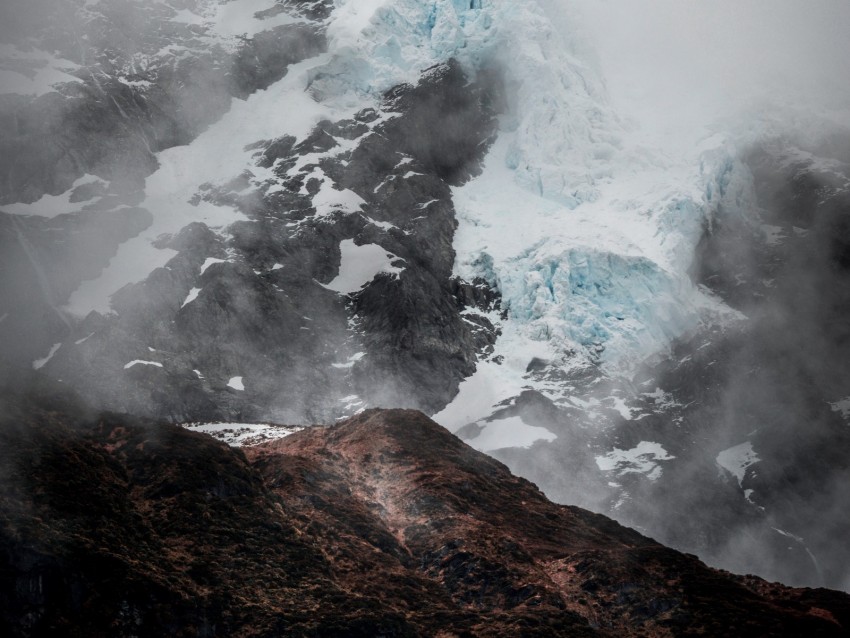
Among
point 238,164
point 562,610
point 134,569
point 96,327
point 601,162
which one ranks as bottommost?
point 96,327

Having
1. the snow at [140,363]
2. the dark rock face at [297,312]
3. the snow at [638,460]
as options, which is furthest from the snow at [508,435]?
Result: the snow at [140,363]

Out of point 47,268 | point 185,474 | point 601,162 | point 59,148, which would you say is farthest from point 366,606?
point 601,162

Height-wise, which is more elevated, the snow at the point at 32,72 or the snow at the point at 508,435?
the snow at the point at 32,72

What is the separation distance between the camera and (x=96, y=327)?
437 ft

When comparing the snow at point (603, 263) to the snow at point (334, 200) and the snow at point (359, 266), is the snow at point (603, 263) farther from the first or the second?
the snow at point (334, 200)

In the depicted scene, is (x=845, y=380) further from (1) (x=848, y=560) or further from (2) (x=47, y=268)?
(2) (x=47, y=268)

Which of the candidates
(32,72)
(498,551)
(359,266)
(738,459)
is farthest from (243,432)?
→ (32,72)

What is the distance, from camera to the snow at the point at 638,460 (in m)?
156

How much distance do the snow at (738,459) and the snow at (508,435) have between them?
3808 centimetres

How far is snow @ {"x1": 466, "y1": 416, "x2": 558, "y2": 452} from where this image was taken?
151m

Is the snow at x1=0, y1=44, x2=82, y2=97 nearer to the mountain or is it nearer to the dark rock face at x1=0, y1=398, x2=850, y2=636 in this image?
the mountain

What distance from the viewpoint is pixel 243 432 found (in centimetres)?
8906

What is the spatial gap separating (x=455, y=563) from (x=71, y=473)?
2465 centimetres

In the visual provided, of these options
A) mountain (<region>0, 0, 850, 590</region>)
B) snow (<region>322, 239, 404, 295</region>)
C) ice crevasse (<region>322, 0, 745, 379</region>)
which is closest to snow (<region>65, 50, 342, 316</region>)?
mountain (<region>0, 0, 850, 590</region>)
